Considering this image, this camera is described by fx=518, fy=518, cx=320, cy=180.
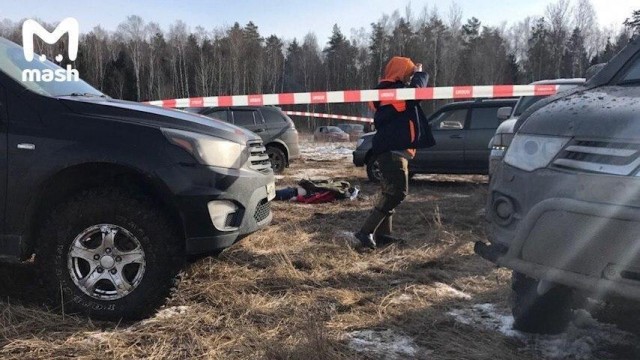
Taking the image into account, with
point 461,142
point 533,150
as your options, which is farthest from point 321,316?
point 461,142

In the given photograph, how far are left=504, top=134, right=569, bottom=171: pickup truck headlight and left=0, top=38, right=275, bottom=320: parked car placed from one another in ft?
5.03

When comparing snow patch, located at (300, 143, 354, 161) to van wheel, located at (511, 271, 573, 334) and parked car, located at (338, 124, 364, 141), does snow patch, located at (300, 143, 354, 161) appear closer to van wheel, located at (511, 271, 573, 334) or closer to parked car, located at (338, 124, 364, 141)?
parked car, located at (338, 124, 364, 141)

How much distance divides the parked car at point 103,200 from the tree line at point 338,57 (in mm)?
46796

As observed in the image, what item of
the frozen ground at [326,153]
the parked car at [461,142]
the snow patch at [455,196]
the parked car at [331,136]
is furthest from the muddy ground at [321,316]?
the parked car at [331,136]

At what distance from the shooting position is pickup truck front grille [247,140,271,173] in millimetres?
3342

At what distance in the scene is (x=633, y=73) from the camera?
289 cm

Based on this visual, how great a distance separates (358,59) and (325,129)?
28.7m

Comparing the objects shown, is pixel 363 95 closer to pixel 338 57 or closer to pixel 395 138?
pixel 395 138

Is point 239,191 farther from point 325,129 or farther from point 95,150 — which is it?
point 325,129

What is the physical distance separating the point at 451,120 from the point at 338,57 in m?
51.0

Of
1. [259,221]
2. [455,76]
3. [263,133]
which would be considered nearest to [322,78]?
[455,76]

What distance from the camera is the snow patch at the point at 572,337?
2574mm

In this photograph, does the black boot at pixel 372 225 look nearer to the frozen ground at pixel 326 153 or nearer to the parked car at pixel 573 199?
the parked car at pixel 573 199

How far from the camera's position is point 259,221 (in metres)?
3.27
